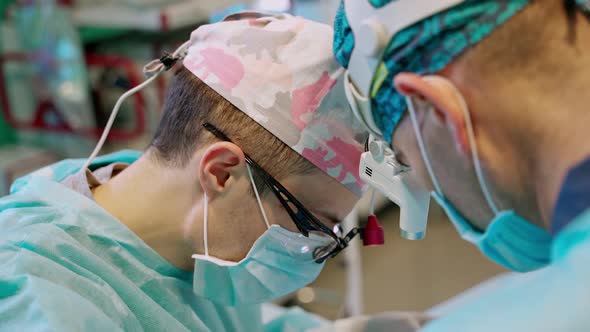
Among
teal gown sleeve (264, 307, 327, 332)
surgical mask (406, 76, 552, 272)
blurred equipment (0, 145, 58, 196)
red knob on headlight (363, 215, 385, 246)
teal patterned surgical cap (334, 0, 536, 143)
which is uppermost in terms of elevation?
teal patterned surgical cap (334, 0, 536, 143)

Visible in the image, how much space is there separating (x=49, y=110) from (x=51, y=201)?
174 cm

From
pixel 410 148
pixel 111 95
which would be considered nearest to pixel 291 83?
pixel 410 148

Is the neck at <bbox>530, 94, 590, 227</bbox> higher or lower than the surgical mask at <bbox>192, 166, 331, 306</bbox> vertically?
higher

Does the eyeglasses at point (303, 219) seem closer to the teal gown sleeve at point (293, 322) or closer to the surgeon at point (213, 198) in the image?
the surgeon at point (213, 198)

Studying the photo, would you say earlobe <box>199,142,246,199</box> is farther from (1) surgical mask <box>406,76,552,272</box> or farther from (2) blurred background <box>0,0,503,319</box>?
(2) blurred background <box>0,0,503,319</box>

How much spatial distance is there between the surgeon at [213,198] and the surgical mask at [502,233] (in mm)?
290

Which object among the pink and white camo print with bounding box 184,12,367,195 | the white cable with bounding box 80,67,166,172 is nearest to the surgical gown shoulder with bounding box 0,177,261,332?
the white cable with bounding box 80,67,166,172

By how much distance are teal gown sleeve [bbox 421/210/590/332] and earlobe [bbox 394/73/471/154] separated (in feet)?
0.51

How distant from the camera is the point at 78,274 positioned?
38.5 inches

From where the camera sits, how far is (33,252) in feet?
3.16

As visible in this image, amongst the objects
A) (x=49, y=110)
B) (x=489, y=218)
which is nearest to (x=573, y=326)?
(x=489, y=218)

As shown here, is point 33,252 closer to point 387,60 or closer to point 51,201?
point 51,201

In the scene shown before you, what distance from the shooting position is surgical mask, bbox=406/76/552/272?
2.31ft

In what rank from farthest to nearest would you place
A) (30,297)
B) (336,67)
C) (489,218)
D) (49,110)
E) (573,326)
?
(49,110), (336,67), (30,297), (489,218), (573,326)
